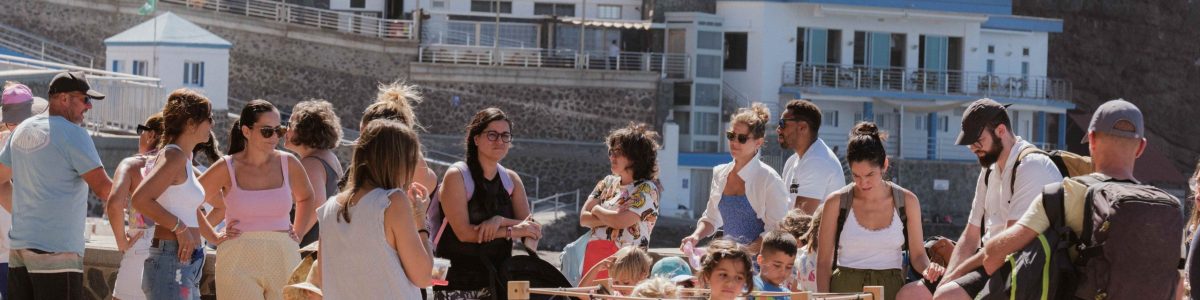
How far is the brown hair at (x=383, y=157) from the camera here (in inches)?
213

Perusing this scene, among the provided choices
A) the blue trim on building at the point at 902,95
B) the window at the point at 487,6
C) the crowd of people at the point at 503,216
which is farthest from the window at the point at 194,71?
the crowd of people at the point at 503,216

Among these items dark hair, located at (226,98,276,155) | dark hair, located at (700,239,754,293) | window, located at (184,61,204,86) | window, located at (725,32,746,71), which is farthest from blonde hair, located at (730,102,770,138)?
window, located at (725,32,746,71)

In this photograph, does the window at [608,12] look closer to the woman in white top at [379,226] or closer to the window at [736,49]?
the window at [736,49]

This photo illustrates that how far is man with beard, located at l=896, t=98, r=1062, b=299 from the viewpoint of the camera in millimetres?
6160

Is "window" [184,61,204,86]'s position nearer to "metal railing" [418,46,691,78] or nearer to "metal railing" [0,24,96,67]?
"metal railing" [0,24,96,67]

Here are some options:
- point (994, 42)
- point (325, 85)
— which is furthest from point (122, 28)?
point (994, 42)

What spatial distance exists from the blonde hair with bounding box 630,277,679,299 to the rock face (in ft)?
143

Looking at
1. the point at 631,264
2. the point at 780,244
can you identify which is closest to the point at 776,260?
the point at 780,244

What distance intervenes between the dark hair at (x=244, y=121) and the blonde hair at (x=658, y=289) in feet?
6.49

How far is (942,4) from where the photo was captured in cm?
4081

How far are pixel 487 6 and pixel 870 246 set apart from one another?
3294cm

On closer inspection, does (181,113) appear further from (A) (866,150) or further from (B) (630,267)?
(A) (866,150)

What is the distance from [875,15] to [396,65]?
11509 mm

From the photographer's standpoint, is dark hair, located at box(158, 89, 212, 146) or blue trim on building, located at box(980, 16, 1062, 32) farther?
blue trim on building, located at box(980, 16, 1062, 32)
